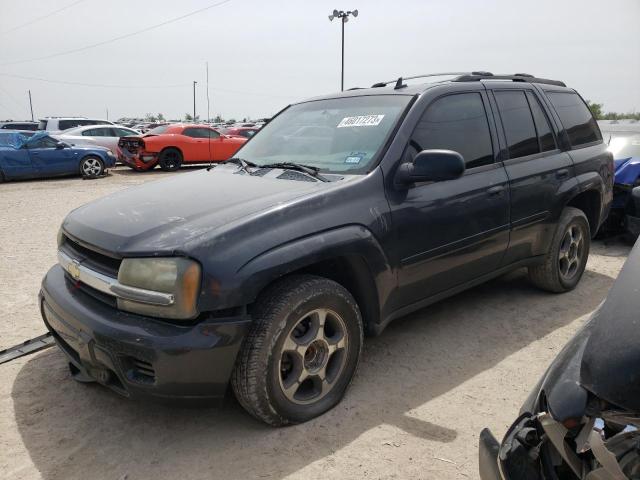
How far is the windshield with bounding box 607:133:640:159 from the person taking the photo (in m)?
6.72

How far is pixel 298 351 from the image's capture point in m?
2.62

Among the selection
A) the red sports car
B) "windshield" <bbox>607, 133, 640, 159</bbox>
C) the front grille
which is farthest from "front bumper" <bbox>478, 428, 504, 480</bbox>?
the red sports car

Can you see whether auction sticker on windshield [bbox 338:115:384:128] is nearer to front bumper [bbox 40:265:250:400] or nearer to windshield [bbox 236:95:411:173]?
windshield [bbox 236:95:411:173]

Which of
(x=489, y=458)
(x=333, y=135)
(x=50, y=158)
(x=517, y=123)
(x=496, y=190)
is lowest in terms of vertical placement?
(x=50, y=158)

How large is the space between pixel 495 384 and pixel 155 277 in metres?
2.11

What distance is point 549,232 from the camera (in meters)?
4.13

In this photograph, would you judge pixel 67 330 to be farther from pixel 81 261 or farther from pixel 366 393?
pixel 366 393

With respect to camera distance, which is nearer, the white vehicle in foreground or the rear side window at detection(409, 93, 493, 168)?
the rear side window at detection(409, 93, 493, 168)

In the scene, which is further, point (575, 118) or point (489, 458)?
point (575, 118)

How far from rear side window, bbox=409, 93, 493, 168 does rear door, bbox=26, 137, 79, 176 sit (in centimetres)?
1312

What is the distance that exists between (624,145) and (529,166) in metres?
4.14

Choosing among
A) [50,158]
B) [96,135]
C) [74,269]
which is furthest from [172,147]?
[74,269]

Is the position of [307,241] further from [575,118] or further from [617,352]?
[575,118]

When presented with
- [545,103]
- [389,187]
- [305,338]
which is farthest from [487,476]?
[545,103]
